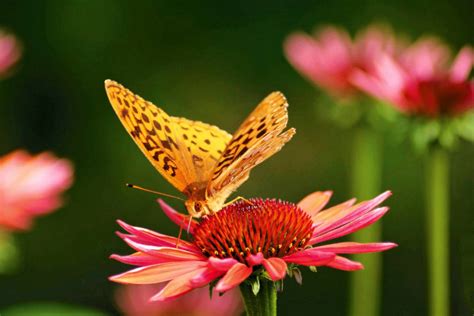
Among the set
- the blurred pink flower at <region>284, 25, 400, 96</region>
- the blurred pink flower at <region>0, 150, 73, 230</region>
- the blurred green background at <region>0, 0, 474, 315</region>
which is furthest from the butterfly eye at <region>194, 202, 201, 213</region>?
the blurred green background at <region>0, 0, 474, 315</region>

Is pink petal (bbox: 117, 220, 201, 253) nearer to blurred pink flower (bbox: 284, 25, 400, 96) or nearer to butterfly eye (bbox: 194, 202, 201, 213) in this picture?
butterfly eye (bbox: 194, 202, 201, 213)

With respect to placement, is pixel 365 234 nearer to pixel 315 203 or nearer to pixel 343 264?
pixel 315 203

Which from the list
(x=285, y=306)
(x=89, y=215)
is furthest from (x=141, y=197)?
(x=285, y=306)

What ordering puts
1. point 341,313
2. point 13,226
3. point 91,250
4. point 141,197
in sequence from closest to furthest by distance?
1. point 13,226
2. point 341,313
3. point 91,250
4. point 141,197

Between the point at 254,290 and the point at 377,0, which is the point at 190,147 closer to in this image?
the point at 254,290

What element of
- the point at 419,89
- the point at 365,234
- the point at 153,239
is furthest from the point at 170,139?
the point at 365,234

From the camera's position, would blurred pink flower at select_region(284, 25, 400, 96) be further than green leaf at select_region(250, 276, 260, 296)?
Yes

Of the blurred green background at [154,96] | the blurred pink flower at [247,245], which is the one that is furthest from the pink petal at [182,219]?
the blurred green background at [154,96]

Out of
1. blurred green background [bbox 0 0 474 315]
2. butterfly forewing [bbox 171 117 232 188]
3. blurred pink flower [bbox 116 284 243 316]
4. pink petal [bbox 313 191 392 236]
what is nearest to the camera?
pink petal [bbox 313 191 392 236]

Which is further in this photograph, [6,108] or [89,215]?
[6,108]
